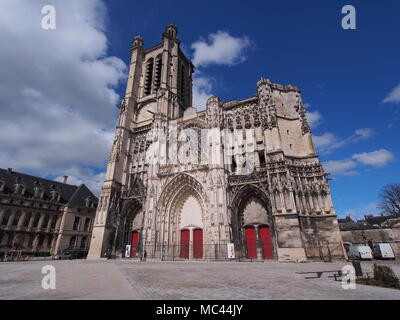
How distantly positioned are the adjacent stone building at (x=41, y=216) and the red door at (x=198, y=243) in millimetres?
19179

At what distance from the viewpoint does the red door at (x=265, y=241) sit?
1766 cm

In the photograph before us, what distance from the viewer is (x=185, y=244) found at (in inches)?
816

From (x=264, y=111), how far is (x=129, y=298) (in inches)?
794

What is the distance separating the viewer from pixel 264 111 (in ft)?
69.5

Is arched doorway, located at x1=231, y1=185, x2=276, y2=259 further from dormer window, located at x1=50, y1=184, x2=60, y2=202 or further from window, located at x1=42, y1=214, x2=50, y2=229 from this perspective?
dormer window, located at x1=50, y1=184, x2=60, y2=202

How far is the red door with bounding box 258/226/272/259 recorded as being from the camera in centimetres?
1766

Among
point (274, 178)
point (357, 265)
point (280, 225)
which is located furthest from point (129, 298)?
point (274, 178)

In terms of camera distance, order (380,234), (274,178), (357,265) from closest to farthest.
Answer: (357,265) → (274,178) → (380,234)

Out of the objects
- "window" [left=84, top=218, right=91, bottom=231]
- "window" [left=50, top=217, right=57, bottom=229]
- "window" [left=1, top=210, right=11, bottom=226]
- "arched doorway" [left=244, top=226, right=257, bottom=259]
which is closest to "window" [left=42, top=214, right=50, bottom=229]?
"window" [left=50, top=217, right=57, bottom=229]

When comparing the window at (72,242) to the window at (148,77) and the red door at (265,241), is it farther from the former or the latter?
the red door at (265,241)

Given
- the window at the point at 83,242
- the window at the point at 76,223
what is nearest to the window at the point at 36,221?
the window at the point at 76,223

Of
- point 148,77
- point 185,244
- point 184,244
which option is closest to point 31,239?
point 184,244

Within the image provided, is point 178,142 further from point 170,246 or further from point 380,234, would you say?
point 380,234

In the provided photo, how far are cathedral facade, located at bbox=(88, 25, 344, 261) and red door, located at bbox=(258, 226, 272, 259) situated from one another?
0.08 m
